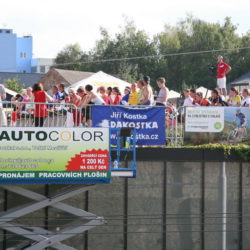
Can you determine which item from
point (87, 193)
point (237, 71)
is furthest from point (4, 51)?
point (87, 193)

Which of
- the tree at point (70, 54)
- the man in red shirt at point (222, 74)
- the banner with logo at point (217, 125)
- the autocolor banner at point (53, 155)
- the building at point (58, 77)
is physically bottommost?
the autocolor banner at point (53, 155)

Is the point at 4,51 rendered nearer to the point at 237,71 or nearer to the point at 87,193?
the point at 237,71

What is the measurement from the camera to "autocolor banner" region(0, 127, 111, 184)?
1827cm

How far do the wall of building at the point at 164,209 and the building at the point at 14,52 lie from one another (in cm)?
9063

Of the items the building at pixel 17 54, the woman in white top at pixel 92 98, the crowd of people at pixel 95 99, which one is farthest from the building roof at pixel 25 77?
the woman in white top at pixel 92 98

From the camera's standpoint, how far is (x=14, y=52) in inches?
4626

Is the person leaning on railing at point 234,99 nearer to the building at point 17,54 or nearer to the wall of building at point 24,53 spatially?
the building at point 17,54

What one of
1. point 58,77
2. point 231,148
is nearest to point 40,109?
point 231,148

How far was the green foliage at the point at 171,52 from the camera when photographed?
7844cm

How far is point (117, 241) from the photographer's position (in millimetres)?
20406

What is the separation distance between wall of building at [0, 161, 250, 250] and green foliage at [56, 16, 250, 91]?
176ft

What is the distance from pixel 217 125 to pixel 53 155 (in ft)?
14.0

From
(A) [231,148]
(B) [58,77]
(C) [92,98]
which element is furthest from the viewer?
(B) [58,77]

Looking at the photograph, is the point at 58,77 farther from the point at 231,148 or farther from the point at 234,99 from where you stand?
the point at 231,148
